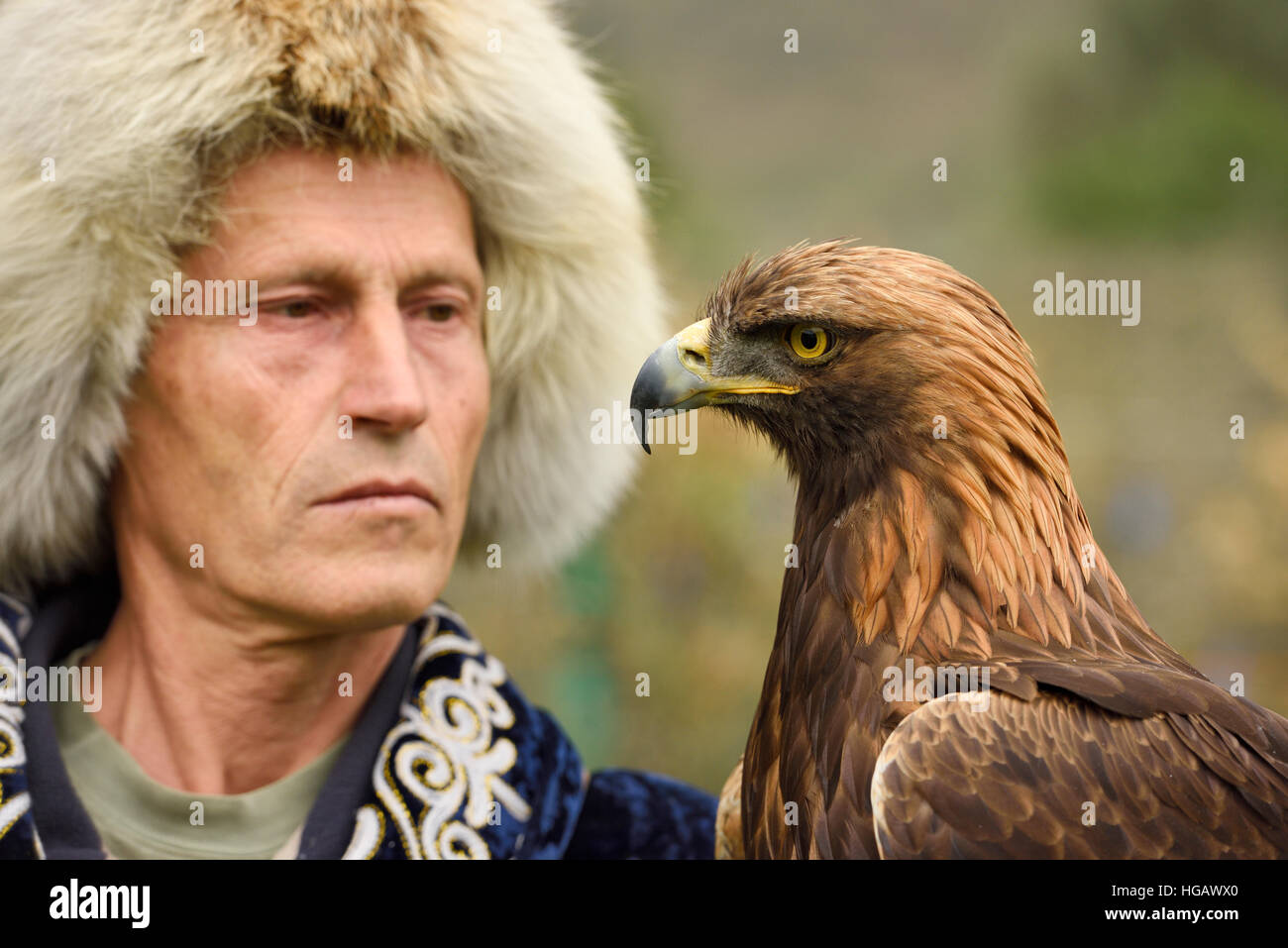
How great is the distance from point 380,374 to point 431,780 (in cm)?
72

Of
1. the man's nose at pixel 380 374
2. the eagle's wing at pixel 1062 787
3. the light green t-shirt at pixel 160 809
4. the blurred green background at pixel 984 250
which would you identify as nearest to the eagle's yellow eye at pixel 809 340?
the eagle's wing at pixel 1062 787

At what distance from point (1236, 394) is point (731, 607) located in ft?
7.39

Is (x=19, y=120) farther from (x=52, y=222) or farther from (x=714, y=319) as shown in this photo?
(x=714, y=319)

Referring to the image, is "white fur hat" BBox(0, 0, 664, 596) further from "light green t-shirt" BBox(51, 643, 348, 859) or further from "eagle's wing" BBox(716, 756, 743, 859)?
"eagle's wing" BBox(716, 756, 743, 859)

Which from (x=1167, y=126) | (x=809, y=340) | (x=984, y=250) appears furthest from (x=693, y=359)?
(x=1167, y=126)

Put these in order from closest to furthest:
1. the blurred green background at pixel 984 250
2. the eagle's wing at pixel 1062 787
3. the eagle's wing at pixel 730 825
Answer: the eagle's wing at pixel 1062 787, the eagle's wing at pixel 730 825, the blurred green background at pixel 984 250

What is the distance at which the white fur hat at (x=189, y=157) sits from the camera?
1.78 meters

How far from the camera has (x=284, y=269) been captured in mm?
1843

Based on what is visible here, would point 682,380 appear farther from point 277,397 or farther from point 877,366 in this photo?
point 277,397

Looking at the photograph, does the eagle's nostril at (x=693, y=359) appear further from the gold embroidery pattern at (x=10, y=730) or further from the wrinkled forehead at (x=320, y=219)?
the gold embroidery pattern at (x=10, y=730)

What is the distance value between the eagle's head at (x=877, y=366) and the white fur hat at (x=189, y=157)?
22.5 inches

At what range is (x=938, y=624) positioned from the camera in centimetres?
154

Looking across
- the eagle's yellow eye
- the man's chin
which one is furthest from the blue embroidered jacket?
the eagle's yellow eye

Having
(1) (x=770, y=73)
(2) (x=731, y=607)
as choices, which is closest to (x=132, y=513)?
(2) (x=731, y=607)
